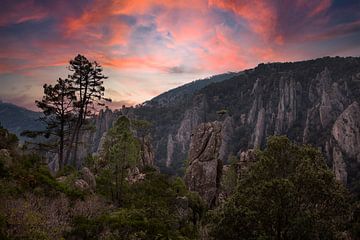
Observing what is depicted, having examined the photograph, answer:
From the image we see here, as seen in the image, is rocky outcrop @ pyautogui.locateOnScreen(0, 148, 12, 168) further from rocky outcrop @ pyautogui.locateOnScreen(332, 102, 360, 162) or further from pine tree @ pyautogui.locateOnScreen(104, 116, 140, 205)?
rocky outcrop @ pyautogui.locateOnScreen(332, 102, 360, 162)

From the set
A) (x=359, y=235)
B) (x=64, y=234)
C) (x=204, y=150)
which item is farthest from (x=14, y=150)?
(x=204, y=150)

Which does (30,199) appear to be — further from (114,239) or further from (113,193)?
(113,193)

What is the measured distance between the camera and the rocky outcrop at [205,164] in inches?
2554

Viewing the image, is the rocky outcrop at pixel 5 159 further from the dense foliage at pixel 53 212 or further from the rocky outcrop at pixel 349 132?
the rocky outcrop at pixel 349 132

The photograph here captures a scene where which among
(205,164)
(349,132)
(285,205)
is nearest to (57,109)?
(285,205)

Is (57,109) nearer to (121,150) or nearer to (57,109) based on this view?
(57,109)

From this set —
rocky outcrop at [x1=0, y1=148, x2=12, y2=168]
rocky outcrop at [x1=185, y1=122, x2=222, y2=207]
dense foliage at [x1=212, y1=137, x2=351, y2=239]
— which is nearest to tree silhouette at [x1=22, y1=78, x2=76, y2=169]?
rocky outcrop at [x1=0, y1=148, x2=12, y2=168]

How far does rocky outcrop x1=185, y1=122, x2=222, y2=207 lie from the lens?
6488 cm

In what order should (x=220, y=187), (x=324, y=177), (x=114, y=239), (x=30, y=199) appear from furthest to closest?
(x=220, y=187)
(x=324, y=177)
(x=30, y=199)
(x=114, y=239)

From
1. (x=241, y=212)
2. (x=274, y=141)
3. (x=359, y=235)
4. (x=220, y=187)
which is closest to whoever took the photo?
(x=241, y=212)

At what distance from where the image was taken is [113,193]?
38812 millimetres

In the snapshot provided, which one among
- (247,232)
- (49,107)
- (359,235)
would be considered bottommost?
(359,235)

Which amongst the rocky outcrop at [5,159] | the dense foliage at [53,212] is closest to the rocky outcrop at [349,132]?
the dense foliage at [53,212]

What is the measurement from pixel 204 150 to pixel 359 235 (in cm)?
3314
